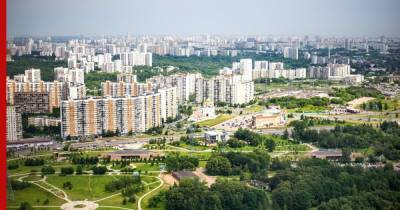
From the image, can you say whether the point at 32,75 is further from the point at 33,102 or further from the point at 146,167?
the point at 146,167

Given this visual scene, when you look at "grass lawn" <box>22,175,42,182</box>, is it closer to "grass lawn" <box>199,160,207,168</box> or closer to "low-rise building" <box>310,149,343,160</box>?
"grass lawn" <box>199,160,207,168</box>

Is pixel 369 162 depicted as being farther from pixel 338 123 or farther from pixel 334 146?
pixel 338 123

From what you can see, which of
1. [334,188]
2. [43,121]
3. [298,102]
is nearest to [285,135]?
Answer: [334,188]

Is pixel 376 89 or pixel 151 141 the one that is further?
pixel 376 89

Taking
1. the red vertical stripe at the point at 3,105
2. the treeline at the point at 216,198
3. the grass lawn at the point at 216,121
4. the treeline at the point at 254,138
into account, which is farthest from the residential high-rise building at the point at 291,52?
the red vertical stripe at the point at 3,105

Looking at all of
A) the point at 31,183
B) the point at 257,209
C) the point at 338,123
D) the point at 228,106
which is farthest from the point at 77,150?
the point at 228,106

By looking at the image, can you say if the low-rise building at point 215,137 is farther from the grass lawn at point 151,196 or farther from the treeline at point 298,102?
the treeline at point 298,102
